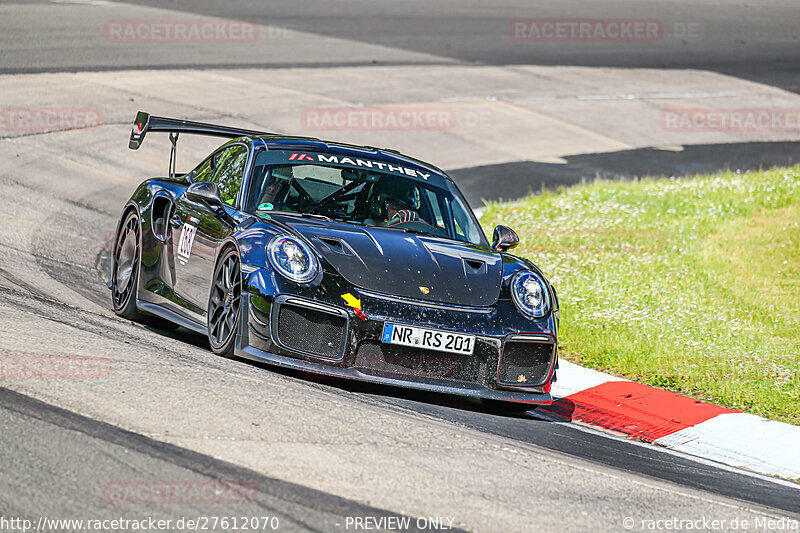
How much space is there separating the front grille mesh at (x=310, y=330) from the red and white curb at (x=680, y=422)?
1.75 metres

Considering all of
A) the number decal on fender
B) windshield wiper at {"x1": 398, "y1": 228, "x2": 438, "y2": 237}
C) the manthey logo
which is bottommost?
the number decal on fender

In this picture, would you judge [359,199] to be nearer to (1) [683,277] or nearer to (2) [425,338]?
(2) [425,338]

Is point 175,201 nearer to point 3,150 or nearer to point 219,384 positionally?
point 219,384

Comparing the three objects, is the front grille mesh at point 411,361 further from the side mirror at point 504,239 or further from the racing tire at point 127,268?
the racing tire at point 127,268

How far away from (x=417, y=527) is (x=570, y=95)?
717 inches

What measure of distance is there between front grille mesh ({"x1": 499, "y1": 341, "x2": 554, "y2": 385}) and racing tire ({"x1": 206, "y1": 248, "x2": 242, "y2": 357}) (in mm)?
1503

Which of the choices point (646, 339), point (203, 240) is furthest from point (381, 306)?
point (646, 339)

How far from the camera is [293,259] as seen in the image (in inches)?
247

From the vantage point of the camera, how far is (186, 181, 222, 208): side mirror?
7035mm

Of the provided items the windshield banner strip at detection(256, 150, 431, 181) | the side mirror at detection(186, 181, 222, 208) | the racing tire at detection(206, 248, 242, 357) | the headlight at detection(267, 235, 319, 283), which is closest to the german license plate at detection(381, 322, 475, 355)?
the headlight at detection(267, 235, 319, 283)

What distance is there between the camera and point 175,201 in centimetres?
787

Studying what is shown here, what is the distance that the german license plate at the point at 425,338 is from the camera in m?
6.13

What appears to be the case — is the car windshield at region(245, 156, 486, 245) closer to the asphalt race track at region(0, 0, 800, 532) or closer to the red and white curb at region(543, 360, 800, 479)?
the asphalt race track at region(0, 0, 800, 532)

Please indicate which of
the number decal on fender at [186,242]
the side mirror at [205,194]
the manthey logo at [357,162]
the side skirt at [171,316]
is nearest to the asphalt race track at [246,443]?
the side skirt at [171,316]
